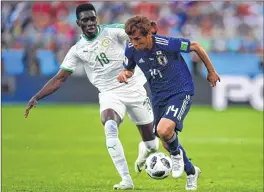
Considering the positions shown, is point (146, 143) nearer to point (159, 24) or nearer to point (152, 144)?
point (152, 144)

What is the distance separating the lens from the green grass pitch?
945 cm

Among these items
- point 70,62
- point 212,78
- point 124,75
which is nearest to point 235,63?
point 70,62

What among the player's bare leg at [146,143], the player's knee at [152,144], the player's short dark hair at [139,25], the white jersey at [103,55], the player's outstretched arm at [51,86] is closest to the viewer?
the player's short dark hair at [139,25]

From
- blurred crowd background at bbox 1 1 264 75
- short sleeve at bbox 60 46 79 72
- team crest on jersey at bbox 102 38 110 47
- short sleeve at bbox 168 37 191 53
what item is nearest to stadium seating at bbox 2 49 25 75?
blurred crowd background at bbox 1 1 264 75

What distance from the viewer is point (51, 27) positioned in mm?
25094

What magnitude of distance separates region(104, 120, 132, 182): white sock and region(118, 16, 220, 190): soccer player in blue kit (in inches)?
23.5

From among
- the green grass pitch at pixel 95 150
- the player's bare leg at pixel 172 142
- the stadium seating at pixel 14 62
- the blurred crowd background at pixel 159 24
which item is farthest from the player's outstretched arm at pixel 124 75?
the stadium seating at pixel 14 62

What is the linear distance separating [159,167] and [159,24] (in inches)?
678

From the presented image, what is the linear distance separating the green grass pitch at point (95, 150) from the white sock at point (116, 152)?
0.89ft

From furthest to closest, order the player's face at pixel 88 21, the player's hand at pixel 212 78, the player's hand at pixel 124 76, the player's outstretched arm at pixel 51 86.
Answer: the player's outstretched arm at pixel 51 86 → the player's face at pixel 88 21 → the player's hand at pixel 124 76 → the player's hand at pixel 212 78

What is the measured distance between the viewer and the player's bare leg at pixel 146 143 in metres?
10.2

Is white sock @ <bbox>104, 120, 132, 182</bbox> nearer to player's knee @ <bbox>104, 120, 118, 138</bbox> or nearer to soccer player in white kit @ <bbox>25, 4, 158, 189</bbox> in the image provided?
player's knee @ <bbox>104, 120, 118, 138</bbox>

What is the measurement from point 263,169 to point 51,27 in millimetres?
14845

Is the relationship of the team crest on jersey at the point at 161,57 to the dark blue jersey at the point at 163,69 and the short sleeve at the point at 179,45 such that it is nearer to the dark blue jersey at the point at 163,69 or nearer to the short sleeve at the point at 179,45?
the dark blue jersey at the point at 163,69
